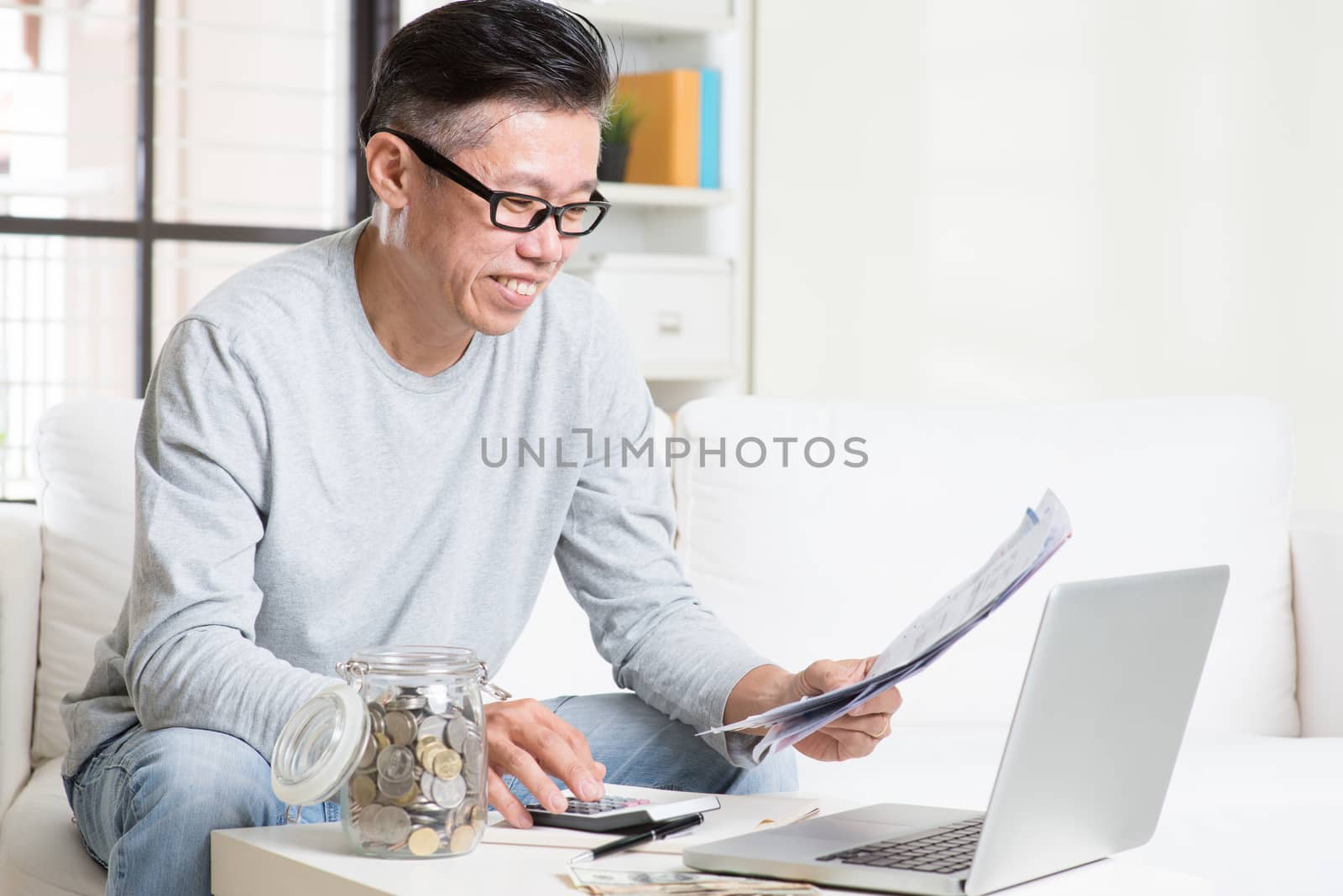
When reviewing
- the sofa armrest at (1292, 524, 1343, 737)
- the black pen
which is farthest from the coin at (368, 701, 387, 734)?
the sofa armrest at (1292, 524, 1343, 737)

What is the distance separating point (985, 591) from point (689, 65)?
2.83 meters

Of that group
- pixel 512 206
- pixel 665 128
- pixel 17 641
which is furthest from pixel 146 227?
pixel 512 206

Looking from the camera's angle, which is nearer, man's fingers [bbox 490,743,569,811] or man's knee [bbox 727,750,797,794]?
man's fingers [bbox 490,743,569,811]

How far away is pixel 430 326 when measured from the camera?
1.39 metres

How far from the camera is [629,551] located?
154 centimetres

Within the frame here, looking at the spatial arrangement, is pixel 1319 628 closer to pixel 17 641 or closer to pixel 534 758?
pixel 534 758

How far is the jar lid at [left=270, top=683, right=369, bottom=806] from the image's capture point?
2.99 feet

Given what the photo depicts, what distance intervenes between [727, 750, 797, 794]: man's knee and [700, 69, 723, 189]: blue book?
222 cm

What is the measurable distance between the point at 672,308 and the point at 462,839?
245cm

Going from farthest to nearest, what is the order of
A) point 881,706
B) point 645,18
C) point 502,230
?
point 645,18, point 502,230, point 881,706

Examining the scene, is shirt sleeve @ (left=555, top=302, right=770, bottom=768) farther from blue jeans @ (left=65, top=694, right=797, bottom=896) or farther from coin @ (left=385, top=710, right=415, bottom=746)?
coin @ (left=385, top=710, right=415, bottom=746)

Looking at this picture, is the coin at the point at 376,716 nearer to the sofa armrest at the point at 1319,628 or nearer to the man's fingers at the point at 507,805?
the man's fingers at the point at 507,805

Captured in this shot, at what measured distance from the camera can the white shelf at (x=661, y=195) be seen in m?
3.31

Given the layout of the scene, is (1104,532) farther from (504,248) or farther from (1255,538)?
(504,248)
